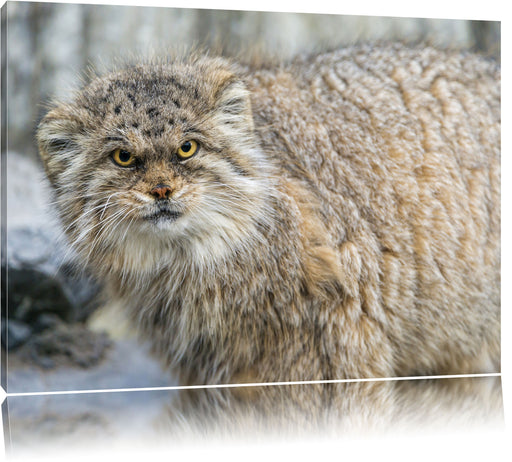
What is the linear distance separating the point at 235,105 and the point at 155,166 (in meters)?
0.52

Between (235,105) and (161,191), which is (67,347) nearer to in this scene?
(161,191)

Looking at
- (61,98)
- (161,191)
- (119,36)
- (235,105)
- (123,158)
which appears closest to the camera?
(161,191)

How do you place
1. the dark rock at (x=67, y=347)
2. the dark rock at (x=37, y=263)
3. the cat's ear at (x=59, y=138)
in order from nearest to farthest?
the cat's ear at (x=59, y=138)
the dark rock at (x=37, y=263)
the dark rock at (x=67, y=347)

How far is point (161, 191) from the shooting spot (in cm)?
358

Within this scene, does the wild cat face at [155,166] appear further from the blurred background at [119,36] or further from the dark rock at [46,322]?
the dark rock at [46,322]

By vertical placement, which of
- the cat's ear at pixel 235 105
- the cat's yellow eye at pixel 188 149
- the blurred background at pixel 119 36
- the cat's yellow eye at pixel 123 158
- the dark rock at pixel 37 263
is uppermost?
the blurred background at pixel 119 36

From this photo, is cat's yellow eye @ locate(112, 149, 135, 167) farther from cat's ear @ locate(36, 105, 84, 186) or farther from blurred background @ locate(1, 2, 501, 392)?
blurred background @ locate(1, 2, 501, 392)

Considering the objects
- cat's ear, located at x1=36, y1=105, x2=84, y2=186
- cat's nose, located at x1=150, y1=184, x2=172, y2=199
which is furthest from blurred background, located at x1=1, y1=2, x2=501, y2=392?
cat's nose, located at x1=150, y1=184, x2=172, y2=199

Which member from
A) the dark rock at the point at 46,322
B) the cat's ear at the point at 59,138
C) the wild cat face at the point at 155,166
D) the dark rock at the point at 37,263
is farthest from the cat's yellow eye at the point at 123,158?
the dark rock at the point at 46,322

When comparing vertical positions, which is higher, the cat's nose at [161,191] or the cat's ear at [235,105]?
the cat's ear at [235,105]

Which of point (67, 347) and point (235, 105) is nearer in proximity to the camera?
point (235, 105)

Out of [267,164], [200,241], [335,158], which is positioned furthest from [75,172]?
[335,158]

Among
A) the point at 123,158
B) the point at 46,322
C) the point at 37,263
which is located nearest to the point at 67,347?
the point at 46,322

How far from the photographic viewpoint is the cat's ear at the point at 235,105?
12.5ft
